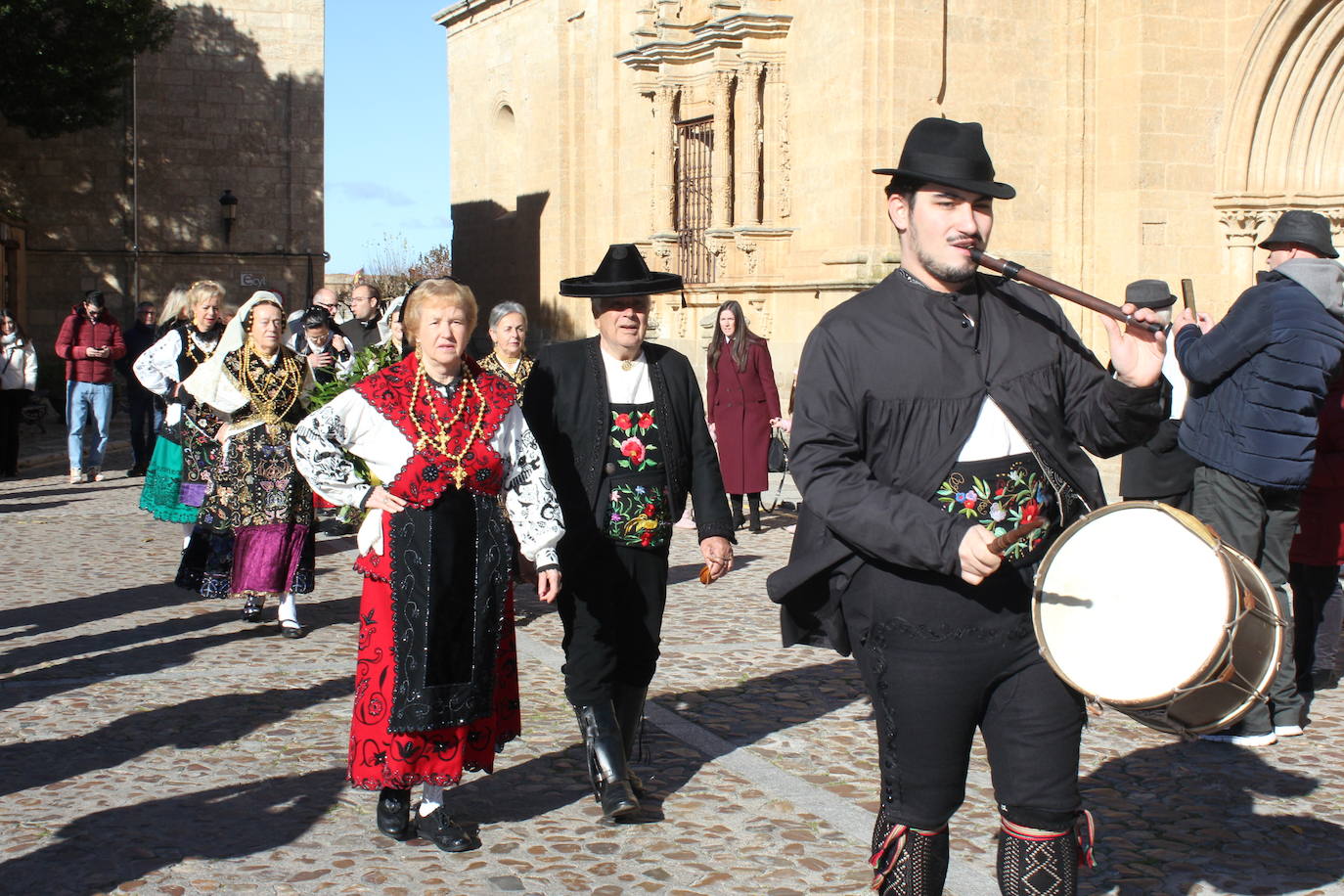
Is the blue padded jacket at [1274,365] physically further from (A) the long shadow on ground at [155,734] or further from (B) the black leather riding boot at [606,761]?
(A) the long shadow on ground at [155,734]

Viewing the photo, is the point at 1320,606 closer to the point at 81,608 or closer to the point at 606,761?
the point at 606,761

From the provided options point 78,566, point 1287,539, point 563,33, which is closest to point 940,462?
point 1287,539

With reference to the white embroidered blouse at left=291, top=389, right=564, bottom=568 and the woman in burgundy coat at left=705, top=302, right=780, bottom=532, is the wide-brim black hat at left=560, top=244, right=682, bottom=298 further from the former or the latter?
the woman in burgundy coat at left=705, top=302, right=780, bottom=532

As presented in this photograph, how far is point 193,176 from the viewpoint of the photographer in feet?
104

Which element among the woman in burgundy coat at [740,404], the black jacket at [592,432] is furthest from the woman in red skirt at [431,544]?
the woman in burgundy coat at [740,404]

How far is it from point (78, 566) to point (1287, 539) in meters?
7.90

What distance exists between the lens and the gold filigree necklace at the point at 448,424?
16.2ft

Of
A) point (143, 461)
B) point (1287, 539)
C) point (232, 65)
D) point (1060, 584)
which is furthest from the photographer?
point (232, 65)

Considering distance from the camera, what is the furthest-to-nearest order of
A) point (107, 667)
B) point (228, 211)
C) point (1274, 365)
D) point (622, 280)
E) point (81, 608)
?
1. point (228, 211)
2. point (81, 608)
3. point (107, 667)
4. point (1274, 365)
5. point (622, 280)

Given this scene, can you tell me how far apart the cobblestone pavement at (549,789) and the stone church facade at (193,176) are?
24.5 metres

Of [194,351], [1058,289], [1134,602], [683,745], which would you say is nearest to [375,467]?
[683,745]

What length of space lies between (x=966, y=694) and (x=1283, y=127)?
53.9 feet

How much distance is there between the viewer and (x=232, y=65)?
3183 centimetres

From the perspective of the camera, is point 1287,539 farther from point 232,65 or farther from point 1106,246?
point 232,65
